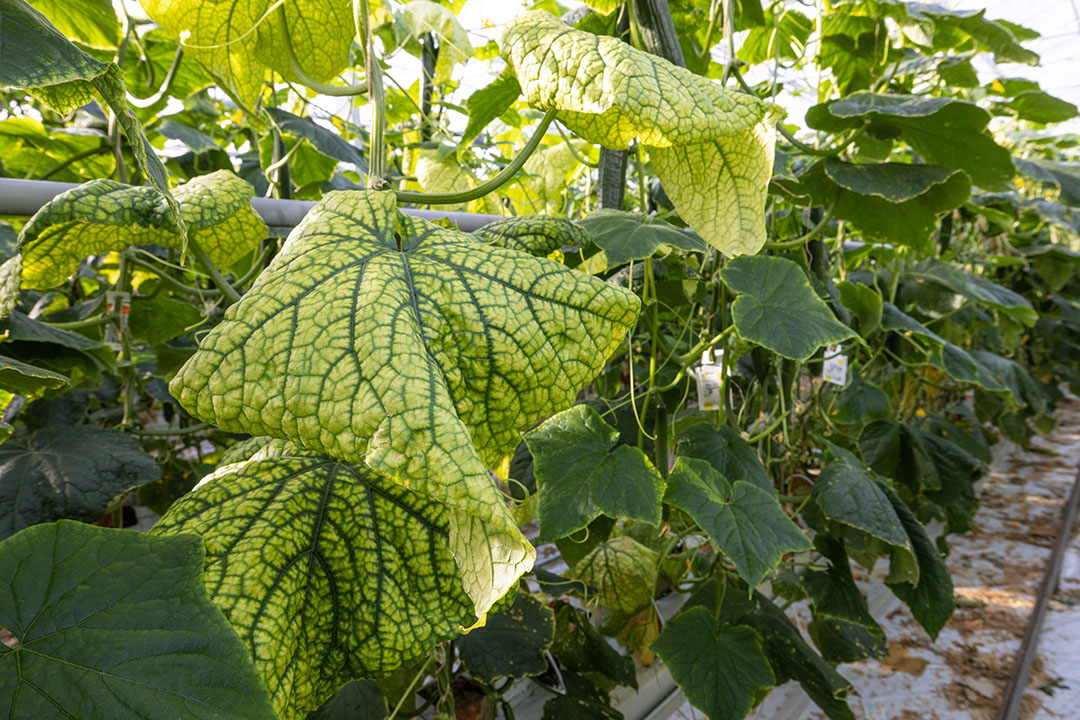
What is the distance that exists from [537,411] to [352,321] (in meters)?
0.12

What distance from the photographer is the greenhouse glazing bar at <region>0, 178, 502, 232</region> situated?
47 cm

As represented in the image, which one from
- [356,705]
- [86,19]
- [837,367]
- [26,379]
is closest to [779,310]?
[837,367]

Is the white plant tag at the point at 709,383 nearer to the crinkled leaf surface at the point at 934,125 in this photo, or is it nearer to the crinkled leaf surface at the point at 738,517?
the crinkled leaf surface at the point at 738,517

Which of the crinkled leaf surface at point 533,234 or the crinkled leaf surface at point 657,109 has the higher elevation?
the crinkled leaf surface at point 657,109

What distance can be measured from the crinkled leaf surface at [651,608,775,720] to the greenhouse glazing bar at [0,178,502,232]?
2.43 ft

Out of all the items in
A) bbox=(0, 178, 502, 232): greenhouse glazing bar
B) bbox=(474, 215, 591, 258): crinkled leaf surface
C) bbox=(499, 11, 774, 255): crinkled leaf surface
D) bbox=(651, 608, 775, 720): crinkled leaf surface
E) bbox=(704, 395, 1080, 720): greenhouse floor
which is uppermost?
bbox=(499, 11, 774, 255): crinkled leaf surface

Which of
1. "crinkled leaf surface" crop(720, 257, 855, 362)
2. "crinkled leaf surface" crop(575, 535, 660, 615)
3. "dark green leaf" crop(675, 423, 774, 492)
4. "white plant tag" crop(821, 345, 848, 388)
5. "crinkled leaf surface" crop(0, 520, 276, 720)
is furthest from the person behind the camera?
"white plant tag" crop(821, 345, 848, 388)

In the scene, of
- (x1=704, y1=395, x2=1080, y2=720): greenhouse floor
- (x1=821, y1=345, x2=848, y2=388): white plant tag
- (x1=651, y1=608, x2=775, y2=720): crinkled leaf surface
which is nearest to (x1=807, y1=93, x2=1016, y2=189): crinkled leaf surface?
(x1=821, y1=345, x2=848, y2=388): white plant tag

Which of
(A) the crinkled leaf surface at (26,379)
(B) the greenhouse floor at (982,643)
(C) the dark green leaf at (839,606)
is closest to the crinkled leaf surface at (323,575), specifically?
(A) the crinkled leaf surface at (26,379)

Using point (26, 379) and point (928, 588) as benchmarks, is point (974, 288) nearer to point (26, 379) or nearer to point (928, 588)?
point (928, 588)

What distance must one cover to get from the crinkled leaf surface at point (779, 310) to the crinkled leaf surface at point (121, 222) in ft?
1.89

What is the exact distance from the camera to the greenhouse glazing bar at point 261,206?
1.53ft

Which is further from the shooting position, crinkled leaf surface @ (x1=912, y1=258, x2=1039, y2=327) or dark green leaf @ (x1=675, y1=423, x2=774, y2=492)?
crinkled leaf surface @ (x1=912, y1=258, x2=1039, y2=327)

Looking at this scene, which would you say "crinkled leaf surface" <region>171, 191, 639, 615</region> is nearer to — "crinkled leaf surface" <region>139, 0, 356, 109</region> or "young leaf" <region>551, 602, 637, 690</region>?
"crinkled leaf surface" <region>139, 0, 356, 109</region>
